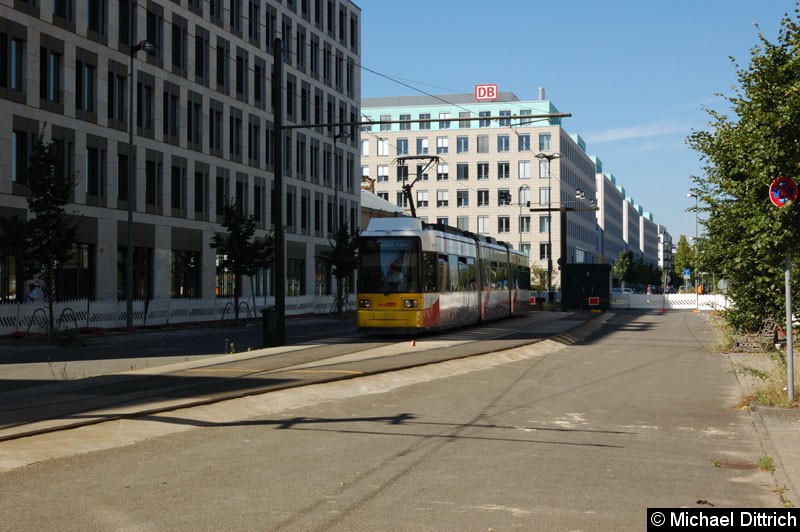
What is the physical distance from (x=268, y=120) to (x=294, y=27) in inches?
290

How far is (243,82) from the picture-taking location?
176 feet

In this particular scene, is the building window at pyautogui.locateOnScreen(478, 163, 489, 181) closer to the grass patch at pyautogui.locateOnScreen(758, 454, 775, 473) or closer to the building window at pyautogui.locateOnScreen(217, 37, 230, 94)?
the building window at pyautogui.locateOnScreen(217, 37, 230, 94)

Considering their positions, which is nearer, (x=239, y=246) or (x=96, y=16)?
A: (x=96, y=16)

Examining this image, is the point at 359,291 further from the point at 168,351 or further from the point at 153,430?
the point at 153,430

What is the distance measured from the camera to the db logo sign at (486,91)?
91.5 m

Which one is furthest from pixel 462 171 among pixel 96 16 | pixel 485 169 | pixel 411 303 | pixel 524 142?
pixel 411 303

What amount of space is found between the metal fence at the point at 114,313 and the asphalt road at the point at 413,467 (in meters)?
19.5

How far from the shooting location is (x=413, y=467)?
8.62 metres

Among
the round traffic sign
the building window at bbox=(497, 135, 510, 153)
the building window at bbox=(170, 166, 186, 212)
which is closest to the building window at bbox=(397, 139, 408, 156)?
the building window at bbox=(497, 135, 510, 153)

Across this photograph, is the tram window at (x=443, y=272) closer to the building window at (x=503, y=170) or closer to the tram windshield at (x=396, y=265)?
the tram windshield at (x=396, y=265)

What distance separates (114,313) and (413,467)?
2943cm

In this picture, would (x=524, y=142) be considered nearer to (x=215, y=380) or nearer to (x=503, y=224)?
(x=503, y=224)

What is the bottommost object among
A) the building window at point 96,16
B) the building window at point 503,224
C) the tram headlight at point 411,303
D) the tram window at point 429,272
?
the tram headlight at point 411,303

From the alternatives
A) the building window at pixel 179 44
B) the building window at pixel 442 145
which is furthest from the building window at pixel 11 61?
the building window at pixel 442 145
